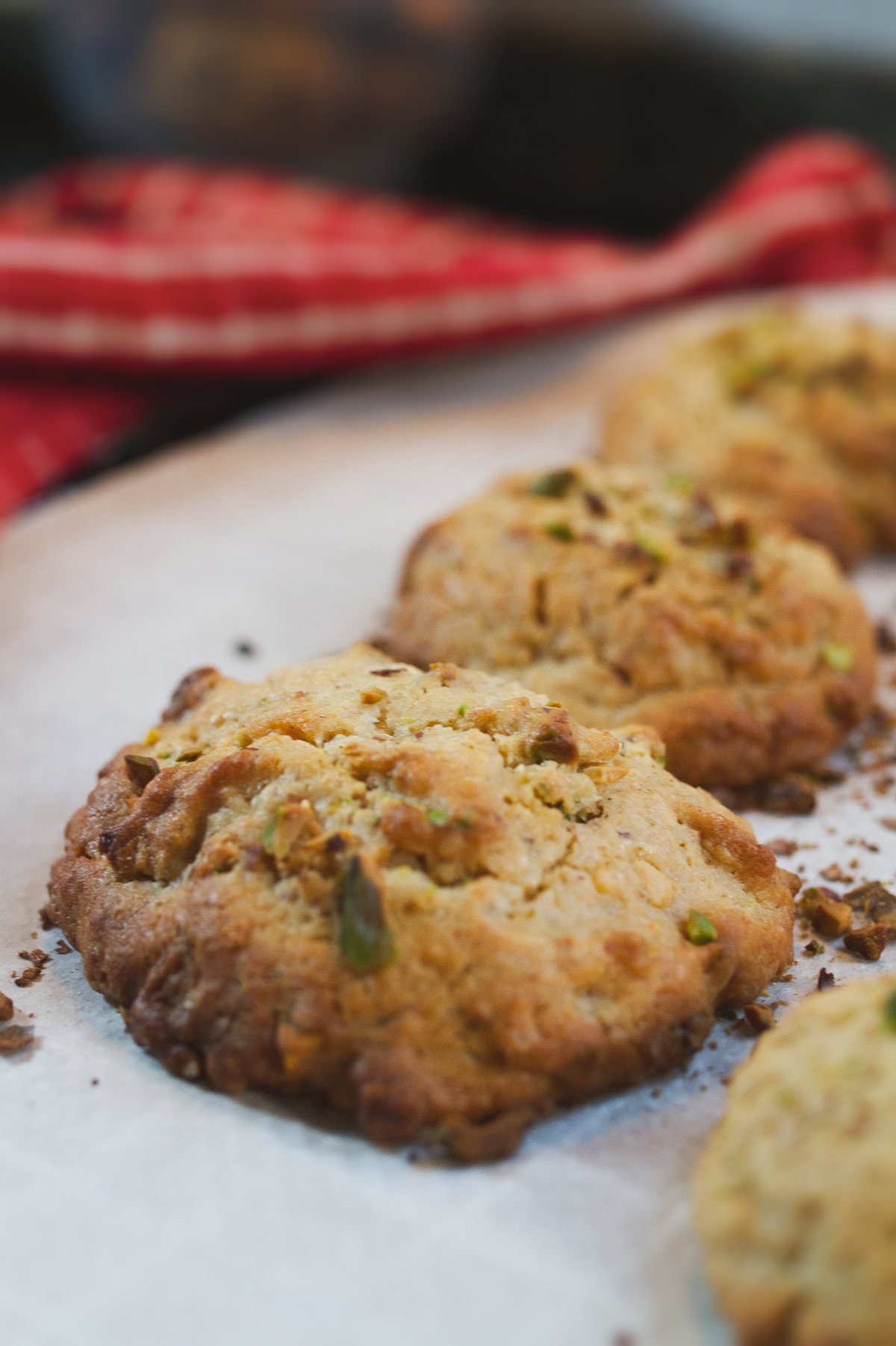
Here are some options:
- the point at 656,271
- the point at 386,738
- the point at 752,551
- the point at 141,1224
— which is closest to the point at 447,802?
the point at 386,738

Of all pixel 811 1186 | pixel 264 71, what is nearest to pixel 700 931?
pixel 811 1186

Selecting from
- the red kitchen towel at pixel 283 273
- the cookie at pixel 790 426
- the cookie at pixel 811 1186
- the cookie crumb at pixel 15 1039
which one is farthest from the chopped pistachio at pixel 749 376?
the cookie crumb at pixel 15 1039

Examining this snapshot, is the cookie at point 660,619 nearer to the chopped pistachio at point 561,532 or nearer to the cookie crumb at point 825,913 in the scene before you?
the chopped pistachio at point 561,532

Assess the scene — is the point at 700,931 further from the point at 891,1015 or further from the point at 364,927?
the point at 364,927

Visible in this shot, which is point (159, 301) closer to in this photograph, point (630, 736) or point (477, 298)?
point (477, 298)

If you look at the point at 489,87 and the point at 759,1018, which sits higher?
the point at 489,87

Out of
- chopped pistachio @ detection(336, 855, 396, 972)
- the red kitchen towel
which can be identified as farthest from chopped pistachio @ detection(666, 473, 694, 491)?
the red kitchen towel

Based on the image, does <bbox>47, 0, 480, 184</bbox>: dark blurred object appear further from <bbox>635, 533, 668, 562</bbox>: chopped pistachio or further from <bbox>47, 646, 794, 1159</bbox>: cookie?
<bbox>47, 646, 794, 1159</bbox>: cookie
